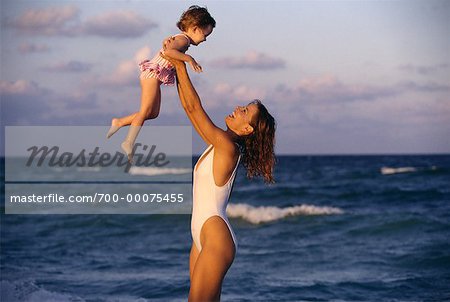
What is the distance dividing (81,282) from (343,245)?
17.3 feet

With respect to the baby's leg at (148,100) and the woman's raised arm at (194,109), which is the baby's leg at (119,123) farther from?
the woman's raised arm at (194,109)

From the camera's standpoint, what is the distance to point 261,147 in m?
3.90

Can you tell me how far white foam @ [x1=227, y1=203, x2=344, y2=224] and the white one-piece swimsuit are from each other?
13043mm

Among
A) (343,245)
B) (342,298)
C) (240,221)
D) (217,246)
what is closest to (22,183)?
(240,221)

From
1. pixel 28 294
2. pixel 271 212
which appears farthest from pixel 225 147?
pixel 271 212

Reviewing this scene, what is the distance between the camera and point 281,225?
16078 mm

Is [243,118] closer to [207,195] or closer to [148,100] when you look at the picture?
[207,195]

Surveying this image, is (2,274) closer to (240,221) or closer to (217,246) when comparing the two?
(240,221)

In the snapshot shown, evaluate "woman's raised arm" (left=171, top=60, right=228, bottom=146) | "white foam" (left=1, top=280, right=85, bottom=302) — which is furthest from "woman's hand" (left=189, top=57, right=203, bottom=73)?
"white foam" (left=1, top=280, right=85, bottom=302)

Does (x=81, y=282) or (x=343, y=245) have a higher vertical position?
(x=343, y=245)

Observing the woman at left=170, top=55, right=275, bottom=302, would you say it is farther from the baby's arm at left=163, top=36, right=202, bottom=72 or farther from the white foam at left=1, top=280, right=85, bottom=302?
the white foam at left=1, top=280, right=85, bottom=302

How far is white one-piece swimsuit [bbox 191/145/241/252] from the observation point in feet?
12.2

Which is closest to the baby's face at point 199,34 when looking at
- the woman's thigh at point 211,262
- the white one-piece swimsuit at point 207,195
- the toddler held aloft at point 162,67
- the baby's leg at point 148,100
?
the toddler held aloft at point 162,67

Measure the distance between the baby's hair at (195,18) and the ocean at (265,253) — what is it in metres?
5.60
